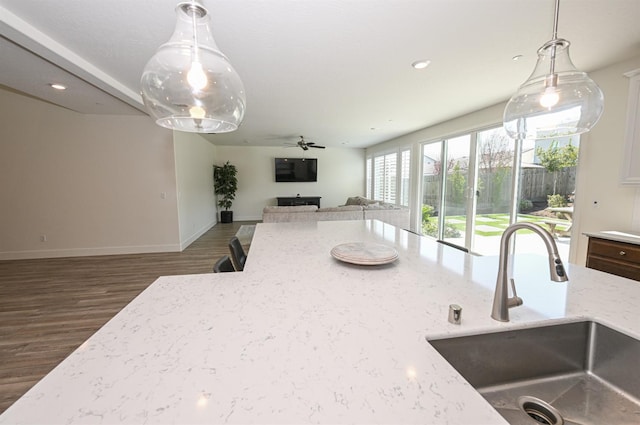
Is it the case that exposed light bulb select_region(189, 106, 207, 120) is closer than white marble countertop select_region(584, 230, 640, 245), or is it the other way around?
exposed light bulb select_region(189, 106, 207, 120)

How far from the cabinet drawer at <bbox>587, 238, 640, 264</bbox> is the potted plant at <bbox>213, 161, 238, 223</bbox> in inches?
314

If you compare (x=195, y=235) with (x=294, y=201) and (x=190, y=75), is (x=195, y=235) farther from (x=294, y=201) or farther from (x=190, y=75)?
(x=190, y=75)

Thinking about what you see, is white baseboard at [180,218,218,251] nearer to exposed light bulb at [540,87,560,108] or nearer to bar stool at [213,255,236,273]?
bar stool at [213,255,236,273]

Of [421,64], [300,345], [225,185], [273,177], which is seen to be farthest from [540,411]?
[273,177]

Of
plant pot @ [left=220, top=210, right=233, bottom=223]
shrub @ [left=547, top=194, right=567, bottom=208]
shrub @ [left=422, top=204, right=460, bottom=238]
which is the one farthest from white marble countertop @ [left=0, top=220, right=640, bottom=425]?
plant pot @ [left=220, top=210, right=233, bottom=223]

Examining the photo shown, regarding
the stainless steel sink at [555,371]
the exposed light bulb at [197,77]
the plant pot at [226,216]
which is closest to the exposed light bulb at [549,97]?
the stainless steel sink at [555,371]

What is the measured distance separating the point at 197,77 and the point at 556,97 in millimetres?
1701

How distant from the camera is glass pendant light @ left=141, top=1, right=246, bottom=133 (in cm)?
104

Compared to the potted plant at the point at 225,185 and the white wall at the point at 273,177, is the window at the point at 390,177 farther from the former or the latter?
the potted plant at the point at 225,185

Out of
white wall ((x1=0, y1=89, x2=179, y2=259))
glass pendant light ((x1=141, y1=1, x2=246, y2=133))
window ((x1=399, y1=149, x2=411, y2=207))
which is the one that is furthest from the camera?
window ((x1=399, y1=149, x2=411, y2=207))

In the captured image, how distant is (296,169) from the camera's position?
8.88 m

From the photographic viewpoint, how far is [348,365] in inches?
26.0

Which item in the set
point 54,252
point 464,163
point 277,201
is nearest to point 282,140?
point 277,201

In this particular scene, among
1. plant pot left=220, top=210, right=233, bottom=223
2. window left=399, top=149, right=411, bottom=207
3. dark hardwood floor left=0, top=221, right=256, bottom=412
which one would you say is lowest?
dark hardwood floor left=0, top=221, right=256, bottom=412
